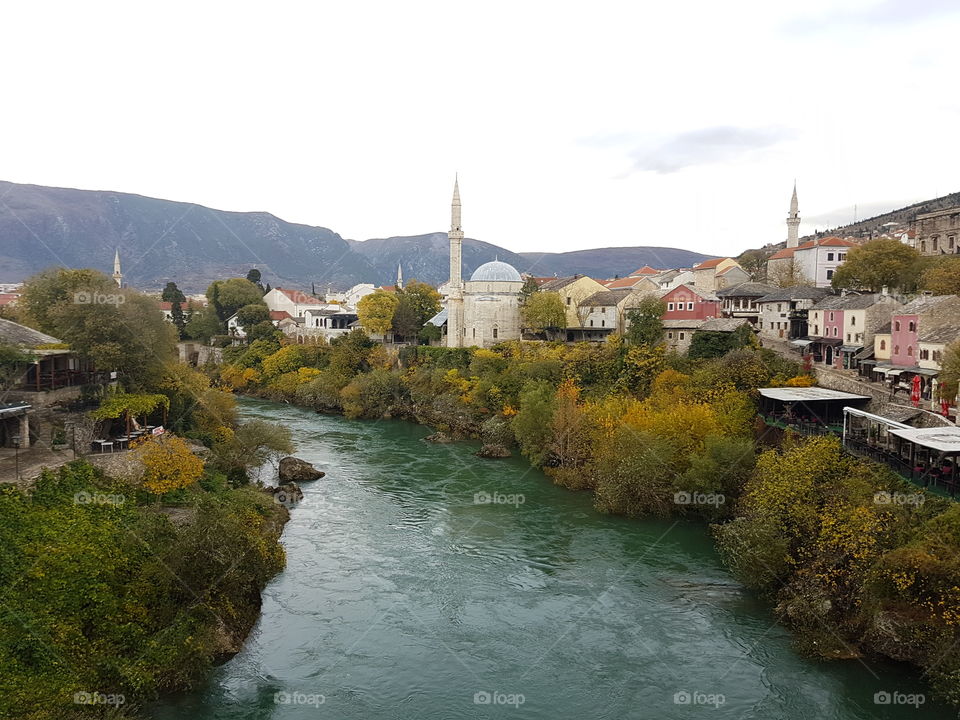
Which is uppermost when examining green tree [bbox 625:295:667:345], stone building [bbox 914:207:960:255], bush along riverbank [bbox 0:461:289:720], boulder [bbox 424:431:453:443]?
stone building [bbox 914:207:960:255]

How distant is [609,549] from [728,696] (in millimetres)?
9167

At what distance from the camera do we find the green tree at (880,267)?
45312 mm

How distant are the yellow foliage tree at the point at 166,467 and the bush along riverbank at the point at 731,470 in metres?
16.5

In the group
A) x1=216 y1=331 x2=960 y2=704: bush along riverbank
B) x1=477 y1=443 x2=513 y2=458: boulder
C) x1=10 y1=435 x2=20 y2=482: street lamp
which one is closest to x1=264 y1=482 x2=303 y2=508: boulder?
x1=10 y1=435 x2=20 y2=482: street lamp

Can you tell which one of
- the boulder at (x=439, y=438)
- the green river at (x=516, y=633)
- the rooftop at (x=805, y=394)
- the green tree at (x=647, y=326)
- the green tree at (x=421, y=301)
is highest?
the green tree at (x=421, y=301)

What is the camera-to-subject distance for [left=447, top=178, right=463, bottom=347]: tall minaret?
206 ft

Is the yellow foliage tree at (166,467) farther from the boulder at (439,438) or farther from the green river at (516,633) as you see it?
the boulder at (439,438)

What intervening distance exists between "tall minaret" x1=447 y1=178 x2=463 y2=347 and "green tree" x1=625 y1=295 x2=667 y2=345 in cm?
1983

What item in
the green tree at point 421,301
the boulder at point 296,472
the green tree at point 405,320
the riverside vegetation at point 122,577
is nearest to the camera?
the riverside vegetation at point 122,577

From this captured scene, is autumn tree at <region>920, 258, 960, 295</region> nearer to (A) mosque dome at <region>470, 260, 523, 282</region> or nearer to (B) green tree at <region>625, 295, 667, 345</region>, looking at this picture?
(B) green tree at <region>625, 295, 667, 345</region>

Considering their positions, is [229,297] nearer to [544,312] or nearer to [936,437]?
[544,312]

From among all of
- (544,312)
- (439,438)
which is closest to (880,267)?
(544,312)

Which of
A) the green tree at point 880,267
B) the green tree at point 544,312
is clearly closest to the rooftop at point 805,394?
the green tree at point 880,267

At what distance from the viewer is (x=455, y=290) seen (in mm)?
63219
